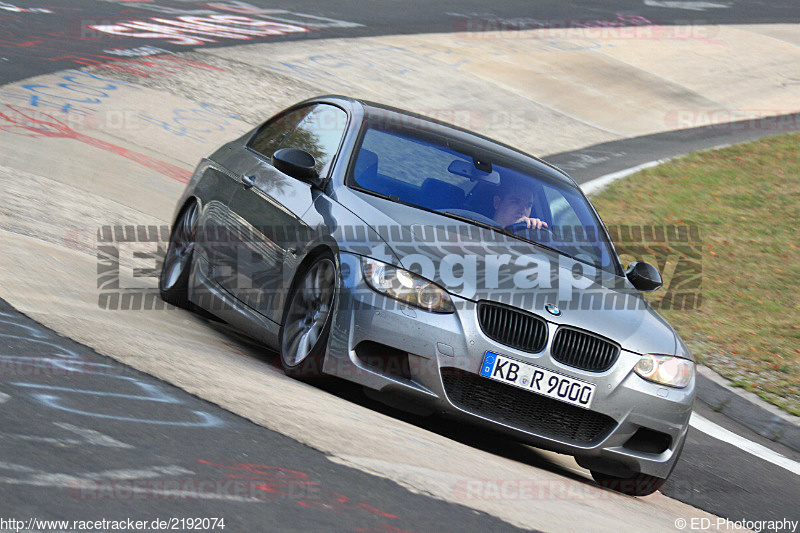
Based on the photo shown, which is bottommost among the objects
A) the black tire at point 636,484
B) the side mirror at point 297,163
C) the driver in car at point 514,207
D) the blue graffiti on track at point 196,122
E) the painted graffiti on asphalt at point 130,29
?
the blue graffiti on track at point 196,122

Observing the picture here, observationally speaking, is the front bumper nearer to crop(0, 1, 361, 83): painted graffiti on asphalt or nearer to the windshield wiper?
the windshield wiper

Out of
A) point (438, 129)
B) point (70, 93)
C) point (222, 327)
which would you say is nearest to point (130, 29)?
point (70, 93)

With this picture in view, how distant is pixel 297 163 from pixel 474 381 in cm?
186

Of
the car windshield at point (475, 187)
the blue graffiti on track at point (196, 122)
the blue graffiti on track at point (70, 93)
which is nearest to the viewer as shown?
the car windshield at point (475, 187)

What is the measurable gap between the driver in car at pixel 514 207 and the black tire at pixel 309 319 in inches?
48.0

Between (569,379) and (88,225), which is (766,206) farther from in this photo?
(569,379)

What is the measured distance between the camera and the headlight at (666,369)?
5.57 meters

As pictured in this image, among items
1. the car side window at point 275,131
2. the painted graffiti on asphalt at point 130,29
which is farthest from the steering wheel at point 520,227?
the painted graffiti on asphalt at point 130,29

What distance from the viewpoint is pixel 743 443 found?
739 cm

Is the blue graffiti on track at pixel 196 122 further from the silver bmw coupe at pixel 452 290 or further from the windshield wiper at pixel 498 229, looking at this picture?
the windshield wiper at pixel 498 229

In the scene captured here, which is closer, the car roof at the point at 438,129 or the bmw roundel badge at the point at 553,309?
the bmw roundel badge at the point at 553,309

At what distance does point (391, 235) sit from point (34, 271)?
2.58 meters

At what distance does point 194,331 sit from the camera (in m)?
6.90

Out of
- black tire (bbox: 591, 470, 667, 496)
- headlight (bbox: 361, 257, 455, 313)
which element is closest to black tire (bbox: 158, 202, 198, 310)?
headlight (bbox: 361, 257, 455, 313)
